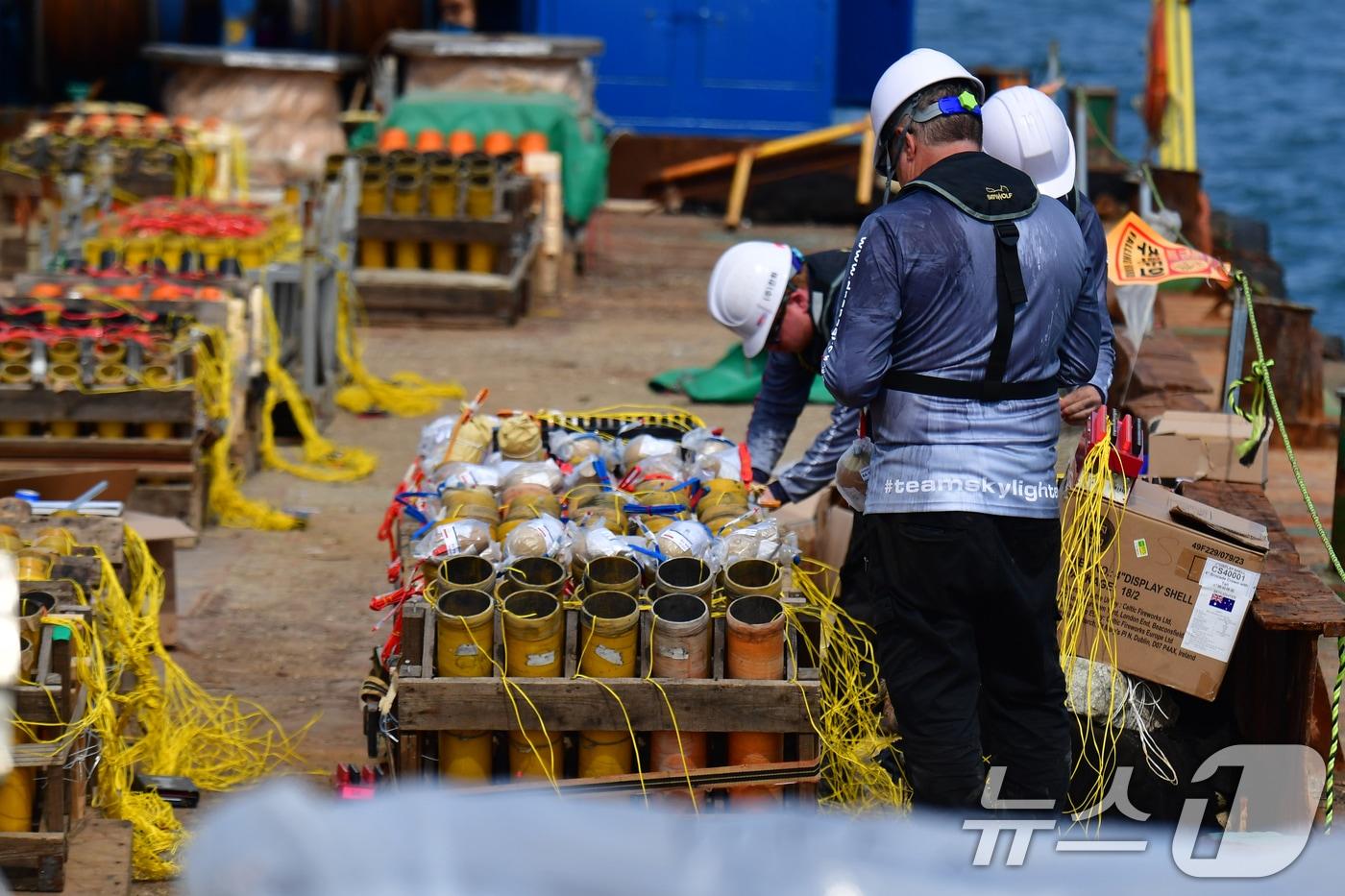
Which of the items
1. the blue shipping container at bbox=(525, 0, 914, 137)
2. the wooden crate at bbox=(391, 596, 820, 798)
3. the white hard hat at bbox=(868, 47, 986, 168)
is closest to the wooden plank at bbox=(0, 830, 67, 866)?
the wooden crate at bbox=(391, 596, 820, 798)

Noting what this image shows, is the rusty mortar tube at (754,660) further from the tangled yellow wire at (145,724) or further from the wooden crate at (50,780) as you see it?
the wooden crate at (50,780)

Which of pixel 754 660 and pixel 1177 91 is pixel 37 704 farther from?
pixel 1177 91

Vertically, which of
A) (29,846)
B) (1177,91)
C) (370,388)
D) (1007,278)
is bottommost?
(370,388)

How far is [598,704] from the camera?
175 inches

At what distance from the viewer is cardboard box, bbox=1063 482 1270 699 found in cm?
482

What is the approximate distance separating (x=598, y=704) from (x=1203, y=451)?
102 inches

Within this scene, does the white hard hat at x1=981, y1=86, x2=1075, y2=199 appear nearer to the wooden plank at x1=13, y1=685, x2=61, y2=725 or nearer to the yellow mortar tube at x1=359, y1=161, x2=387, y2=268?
the wooden plank at x1=13, y1=685, x2=61, y2=725

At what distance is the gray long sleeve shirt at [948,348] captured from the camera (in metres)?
4.11

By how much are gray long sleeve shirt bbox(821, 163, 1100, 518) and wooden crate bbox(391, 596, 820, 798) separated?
581mm

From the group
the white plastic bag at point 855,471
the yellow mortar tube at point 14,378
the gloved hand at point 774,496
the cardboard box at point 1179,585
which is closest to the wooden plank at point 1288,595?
the cardboard box at point 1179,585

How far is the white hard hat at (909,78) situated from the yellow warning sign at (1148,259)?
1982 mm

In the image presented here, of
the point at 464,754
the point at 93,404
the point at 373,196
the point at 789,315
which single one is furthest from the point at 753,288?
the point at 373,196

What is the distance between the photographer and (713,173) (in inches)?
719

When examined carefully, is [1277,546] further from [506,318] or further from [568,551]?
[506,318]
